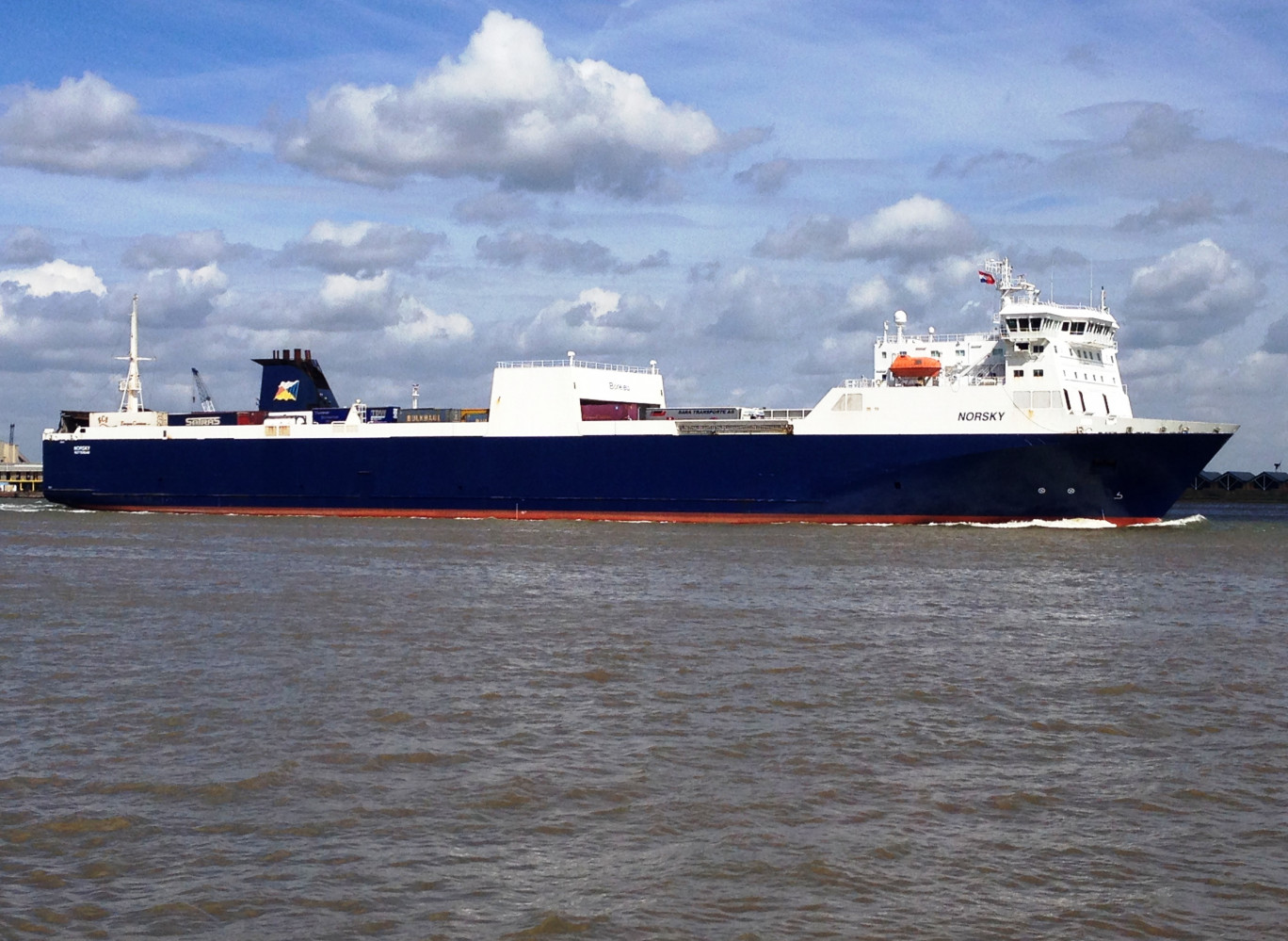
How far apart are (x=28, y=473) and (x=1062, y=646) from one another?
359 feet

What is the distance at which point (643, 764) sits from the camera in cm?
924

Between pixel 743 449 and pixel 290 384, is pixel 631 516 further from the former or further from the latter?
pixel 290 384

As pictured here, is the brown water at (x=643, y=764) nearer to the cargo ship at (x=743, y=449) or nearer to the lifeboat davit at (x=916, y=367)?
the cargo ship at (x=743, y=449)

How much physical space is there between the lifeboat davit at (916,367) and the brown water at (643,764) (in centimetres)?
1795

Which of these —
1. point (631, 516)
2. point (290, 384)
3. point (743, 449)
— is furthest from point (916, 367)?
point (290, 384)

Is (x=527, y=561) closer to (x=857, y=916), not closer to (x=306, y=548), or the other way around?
(x=306, y=548)

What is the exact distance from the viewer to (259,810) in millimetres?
8023

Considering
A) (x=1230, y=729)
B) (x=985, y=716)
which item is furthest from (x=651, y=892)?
(x=1230, y=729)

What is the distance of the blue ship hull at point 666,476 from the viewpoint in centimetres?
3453

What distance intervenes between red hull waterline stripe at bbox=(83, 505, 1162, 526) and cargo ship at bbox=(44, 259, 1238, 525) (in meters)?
0.07

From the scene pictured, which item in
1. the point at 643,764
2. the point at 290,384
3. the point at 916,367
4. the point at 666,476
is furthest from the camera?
the point at 290,384

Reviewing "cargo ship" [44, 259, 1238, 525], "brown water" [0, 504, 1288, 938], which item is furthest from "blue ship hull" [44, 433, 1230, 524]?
"brown water" [0, 504, 1288, 938]

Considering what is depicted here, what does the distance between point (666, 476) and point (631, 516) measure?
192 cm

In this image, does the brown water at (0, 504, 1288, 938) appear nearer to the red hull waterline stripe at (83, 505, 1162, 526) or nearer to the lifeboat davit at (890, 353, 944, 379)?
the red hull waterline stripe at (83, 505, 1162, 526)
